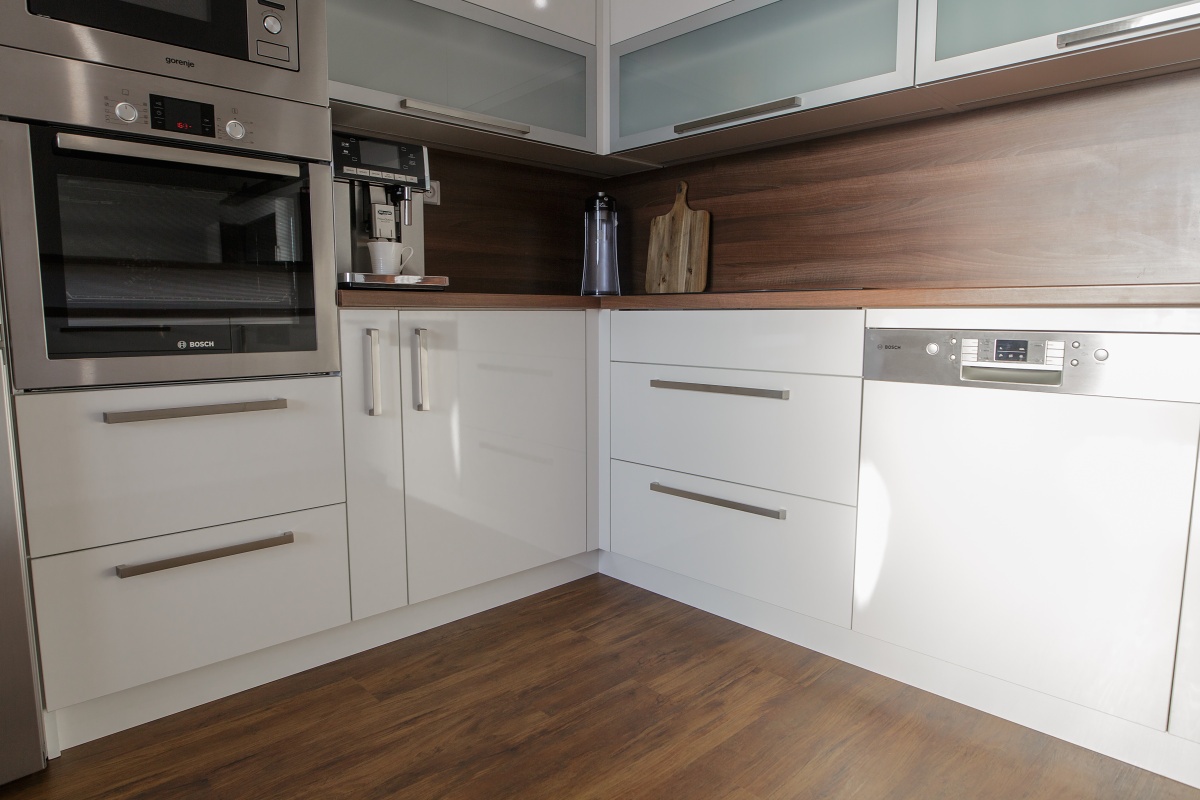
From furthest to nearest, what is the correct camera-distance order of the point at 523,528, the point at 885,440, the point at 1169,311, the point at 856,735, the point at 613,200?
the point at 613,200
the point at 523,528
the point at 885,440
the point at 856,735
the point at 1169,311

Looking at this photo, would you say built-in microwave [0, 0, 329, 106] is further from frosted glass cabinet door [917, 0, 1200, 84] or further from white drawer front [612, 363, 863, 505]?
frosted glass cabinet door [917, 0, 1200, 84]

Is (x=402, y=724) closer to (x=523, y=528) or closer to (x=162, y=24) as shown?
(x=523, y=528)

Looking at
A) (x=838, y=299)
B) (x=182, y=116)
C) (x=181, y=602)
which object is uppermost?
(x=182, y=116)

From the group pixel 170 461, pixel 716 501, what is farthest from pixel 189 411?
pixel 716 501

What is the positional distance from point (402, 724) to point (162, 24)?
1.57 m

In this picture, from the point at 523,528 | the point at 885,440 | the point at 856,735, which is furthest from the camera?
the point at 523,528

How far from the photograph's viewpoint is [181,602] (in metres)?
1.64

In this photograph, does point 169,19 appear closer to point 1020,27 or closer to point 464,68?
point 464,68

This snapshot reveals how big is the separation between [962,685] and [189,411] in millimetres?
1836

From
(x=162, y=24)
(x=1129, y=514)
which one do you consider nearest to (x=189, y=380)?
(x=162, y=24)

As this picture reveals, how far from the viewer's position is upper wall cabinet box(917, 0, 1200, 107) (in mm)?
1474

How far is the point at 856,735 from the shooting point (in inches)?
63.6

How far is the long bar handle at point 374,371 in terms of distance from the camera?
188 cm

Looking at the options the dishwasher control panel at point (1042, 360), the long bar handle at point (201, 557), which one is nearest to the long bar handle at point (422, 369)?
the long bar handle at point (201, 557)
